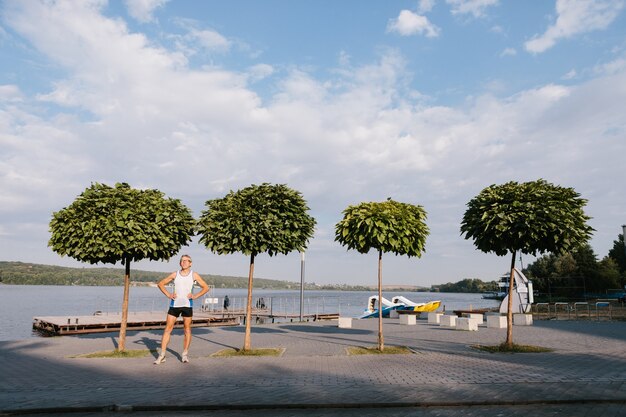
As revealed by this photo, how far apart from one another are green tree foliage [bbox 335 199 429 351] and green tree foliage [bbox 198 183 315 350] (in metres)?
1.34

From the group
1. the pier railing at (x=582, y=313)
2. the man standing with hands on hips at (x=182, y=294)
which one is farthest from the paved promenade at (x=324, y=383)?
the pier railing at (x=582, y=313)

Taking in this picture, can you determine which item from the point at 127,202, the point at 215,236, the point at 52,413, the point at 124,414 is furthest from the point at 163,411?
the point at 127,202

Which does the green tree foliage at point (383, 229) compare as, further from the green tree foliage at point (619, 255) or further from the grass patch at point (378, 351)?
the green tree foliage at point (619, 255)

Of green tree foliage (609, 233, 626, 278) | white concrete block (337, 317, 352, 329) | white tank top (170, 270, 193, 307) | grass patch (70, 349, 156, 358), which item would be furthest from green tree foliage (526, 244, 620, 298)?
white tank top (170, 270, 193, 307)

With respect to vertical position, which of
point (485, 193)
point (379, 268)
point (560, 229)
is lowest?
point (379, 268)

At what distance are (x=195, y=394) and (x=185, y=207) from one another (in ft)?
23.2

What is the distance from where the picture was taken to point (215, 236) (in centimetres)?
1237

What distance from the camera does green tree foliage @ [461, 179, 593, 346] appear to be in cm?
1193

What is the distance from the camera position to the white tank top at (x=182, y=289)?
1046 centimetres

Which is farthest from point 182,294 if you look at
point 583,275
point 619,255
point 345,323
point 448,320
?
point 619,255

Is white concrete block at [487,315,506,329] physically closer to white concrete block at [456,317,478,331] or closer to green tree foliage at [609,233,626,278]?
white concrete block at [456,317,478,331]

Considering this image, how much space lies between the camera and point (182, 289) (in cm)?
1049

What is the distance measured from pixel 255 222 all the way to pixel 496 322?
49.3 ft

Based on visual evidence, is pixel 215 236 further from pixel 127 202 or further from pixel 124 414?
pixel 124 414
